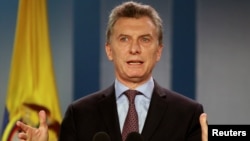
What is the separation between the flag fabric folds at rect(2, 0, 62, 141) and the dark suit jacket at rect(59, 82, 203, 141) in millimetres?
1015

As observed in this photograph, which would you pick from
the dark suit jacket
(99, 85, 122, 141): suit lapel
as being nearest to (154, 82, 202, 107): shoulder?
the dark suit jacket

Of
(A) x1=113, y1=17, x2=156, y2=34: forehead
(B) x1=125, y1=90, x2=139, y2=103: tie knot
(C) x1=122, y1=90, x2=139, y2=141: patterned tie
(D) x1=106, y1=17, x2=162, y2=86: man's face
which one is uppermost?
(A) x1=113, y1=17, x2=156, y2=34: forehead

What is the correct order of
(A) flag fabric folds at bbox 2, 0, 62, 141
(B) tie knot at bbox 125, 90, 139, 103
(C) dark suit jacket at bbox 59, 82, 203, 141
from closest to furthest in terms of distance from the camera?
(C) dark suit jacket at bbox 59, 82, 203, 141
(B) tie knot at bbox 125, 90, 139, 103
(A) flag fabric folds at bbox 2, 0, 62, 141

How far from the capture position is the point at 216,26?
2.46 metres

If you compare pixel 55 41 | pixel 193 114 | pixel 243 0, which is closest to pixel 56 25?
pixel 55 41

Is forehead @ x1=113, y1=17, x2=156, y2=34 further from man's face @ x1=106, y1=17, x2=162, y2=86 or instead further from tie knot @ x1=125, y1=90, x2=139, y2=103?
tie knot @ x1=125, y1=90, x2=139, y2=103

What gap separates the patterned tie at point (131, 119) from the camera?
1.42 meters

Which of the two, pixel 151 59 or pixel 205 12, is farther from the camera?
pixel 205 12

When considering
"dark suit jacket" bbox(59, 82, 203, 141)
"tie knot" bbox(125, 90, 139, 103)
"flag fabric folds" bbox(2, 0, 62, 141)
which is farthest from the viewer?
"flag fabric folds" bbox(2, 0, 62, 141)

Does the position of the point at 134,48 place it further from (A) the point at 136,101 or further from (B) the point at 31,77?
(B) the point at 31,77

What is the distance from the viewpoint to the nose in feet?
4.69

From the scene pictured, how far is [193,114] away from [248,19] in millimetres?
1221

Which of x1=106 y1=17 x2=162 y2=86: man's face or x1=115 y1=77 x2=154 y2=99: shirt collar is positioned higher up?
x1=106 y1=17 x2=162 y2=86: man's face

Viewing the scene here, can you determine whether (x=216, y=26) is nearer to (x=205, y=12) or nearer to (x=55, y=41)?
(x=205, y=12)
